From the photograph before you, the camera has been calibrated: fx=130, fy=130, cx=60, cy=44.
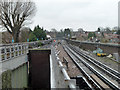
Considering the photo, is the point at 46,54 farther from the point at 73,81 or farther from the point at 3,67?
the point at 73,81

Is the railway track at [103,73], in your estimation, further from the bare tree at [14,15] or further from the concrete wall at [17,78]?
the bare tree at [14,15]

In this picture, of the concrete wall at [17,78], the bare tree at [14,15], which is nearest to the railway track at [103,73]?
the concrete wall at [17,78]

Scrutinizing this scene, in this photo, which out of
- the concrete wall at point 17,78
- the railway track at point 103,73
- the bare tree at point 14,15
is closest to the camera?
the railway track at point 103,73

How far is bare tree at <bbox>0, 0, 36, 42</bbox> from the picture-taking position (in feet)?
68.4

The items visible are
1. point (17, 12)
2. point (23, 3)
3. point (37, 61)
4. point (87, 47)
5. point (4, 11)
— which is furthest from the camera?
point (87, 47)

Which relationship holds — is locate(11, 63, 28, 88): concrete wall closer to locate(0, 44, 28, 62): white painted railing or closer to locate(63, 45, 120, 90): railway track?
locate(0, 44, 28, 62): white painted railing

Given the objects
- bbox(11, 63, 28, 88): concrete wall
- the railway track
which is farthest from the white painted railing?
the railway track

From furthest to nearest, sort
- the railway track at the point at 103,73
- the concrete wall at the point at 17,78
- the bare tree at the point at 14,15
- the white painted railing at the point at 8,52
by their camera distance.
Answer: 1. the bare tree at the point at 14,15
2. the concrete wall at the point at 17,78
3. the railway track at the point at 103,73
4. the white painted railing at the point at 8,52

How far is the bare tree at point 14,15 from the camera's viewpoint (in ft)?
68.4

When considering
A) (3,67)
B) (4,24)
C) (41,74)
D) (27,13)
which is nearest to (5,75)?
(3,67)

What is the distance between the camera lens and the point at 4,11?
20562mm

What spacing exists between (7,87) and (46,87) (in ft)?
20.8

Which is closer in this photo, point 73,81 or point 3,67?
point 73,81

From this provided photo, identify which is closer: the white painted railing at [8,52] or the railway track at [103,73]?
the white painted railing at [8,52]
